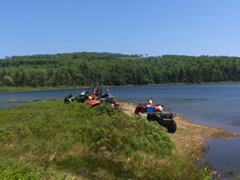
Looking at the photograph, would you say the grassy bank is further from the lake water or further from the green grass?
the lake water

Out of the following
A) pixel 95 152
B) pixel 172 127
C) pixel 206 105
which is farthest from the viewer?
pixel 206 105

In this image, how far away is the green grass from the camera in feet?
20.4

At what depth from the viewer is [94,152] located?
24.9 ft

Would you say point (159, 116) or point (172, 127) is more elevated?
point (159, 116)

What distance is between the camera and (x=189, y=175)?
6.19 meters

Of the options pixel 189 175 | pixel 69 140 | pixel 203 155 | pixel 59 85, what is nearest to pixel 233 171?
pixel 203 155

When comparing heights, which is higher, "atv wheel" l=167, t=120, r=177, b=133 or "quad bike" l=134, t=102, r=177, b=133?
"quad bike" l=134, t=102, r=177, b=133

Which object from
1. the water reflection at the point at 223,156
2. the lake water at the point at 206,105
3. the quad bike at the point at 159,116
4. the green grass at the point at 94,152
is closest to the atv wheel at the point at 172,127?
the quad bike at the point at 159,116

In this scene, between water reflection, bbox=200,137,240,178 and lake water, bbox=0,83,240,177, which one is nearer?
water reflection, bbox=200,137,240,178

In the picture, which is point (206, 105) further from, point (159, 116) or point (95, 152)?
point (95, 152)

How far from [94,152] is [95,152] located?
34mm

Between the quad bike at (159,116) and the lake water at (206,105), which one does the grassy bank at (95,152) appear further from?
the lake water at (206,105)

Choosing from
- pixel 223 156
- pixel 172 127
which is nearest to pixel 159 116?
pixel 172 127

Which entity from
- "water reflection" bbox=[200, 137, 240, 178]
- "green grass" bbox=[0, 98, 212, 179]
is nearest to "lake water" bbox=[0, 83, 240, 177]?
"water reflection" bbox=[200, 137, 240, 178]
